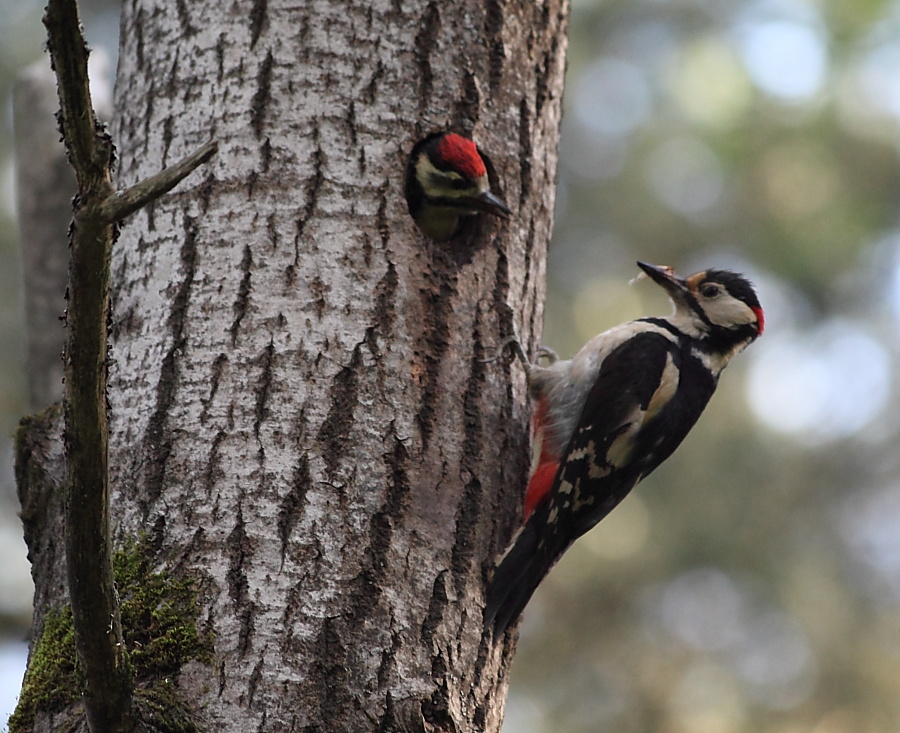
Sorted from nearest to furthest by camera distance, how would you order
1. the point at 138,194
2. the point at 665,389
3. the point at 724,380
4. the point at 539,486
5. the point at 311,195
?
the point at 138,194 → the point at 311,195 → the point at 539,486 → the point at 665,389 → the point at 724,380

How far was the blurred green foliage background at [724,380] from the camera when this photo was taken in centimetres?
647

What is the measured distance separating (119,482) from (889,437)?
625 centimetres

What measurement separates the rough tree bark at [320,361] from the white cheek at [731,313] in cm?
138

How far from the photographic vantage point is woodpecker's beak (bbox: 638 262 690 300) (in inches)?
155

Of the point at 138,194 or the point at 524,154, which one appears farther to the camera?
the point at 524,154

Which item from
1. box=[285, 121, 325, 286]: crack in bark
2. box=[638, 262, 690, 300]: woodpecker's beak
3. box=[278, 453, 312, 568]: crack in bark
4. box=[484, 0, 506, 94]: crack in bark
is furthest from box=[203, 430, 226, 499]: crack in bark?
box=[638, 262, 690, 300]: woodpecker's beak

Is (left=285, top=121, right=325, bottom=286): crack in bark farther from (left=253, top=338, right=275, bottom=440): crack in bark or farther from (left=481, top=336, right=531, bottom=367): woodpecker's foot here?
(left=481, top=336, right=531, bottom=367): woodpecker's foot

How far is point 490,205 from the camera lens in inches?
108

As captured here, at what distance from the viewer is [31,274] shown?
3.62 metres

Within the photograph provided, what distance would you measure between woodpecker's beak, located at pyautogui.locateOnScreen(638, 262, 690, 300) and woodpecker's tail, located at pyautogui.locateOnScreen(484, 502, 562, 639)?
62.2 inches

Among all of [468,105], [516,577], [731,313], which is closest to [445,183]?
[468,105]

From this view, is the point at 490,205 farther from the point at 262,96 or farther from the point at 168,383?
the point at 168,383

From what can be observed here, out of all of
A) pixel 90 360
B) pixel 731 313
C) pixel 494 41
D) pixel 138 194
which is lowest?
pixel 90 360

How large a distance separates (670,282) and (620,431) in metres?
0.85
